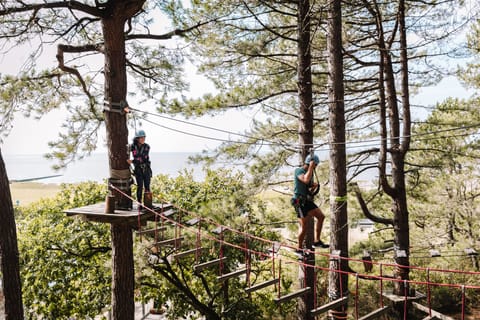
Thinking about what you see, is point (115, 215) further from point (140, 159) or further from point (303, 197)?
point (303, 197)

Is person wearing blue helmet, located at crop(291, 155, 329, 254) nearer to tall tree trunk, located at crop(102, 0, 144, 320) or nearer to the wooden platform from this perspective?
the wooden platform

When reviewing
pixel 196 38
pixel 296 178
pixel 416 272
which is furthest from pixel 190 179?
pixel 416 272

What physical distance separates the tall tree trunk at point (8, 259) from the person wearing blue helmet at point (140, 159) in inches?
68.0

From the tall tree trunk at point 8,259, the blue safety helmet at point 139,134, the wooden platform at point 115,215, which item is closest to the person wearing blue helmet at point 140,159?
the blue safety helmet at point 139,134

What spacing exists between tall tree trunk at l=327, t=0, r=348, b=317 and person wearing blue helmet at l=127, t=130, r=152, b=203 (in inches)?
116

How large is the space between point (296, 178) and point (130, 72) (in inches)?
190

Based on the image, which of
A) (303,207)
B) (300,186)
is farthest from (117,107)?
(303,207)

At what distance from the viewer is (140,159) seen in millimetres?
5961

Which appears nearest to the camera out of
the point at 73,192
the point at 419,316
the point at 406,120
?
the point at 406,120

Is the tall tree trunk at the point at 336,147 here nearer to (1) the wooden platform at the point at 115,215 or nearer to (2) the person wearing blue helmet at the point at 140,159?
(1) the wooden platform at the point at 115,215

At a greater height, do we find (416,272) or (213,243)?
(213,243)

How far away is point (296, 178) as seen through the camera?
203 inches

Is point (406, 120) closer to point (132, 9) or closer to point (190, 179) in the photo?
point (132, 9)

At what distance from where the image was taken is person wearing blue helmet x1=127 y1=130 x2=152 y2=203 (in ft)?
19.2
